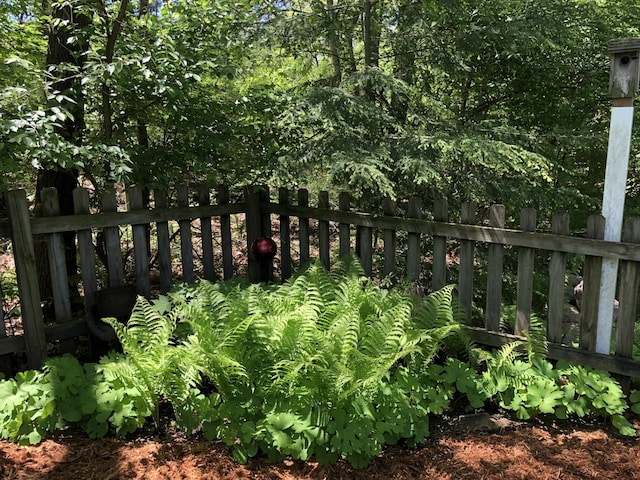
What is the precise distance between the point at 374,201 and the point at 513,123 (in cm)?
223

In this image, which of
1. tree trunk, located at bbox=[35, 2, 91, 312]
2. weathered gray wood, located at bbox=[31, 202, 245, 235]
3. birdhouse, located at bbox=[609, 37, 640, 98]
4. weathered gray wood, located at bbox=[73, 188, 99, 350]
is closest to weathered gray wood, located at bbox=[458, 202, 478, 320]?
birdhouse, located at bbox=[609, 37, 640, 98]

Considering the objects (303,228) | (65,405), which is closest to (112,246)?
(65,405)

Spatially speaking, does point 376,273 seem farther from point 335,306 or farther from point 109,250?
point 109,250

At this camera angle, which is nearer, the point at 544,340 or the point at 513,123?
the point at 544,340

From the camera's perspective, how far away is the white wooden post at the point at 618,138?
131 inches

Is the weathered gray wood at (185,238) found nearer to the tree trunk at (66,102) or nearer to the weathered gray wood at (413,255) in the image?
the tree trunk at (66,102)

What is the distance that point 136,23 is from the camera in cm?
412

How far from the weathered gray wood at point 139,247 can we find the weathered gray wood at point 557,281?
3.26 m

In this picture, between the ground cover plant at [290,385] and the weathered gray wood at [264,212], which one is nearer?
the ground cover plant at [290,385]

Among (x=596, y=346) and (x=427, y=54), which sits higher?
(x=427, y=54)

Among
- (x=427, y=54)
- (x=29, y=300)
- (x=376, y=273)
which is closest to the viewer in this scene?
(x=29, y=300)

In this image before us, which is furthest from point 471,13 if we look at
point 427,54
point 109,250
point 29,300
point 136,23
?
point 29,300

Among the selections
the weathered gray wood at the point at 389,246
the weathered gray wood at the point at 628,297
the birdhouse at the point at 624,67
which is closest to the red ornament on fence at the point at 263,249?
the weathered gray wood at the point at 389,246

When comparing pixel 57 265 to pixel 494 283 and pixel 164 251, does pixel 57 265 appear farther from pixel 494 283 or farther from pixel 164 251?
pixel 494 283
